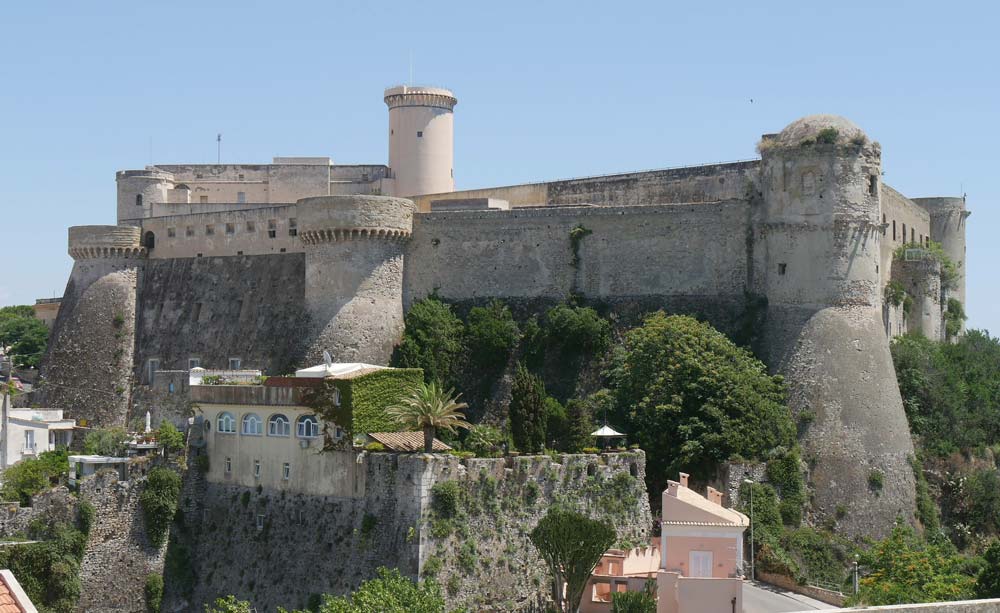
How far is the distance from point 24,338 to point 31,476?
39.7m

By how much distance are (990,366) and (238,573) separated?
111 feet

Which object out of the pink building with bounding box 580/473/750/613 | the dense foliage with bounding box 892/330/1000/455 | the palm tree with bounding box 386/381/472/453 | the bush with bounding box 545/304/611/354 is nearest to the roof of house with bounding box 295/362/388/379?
the palm tree with bounding box 386/381/472/453

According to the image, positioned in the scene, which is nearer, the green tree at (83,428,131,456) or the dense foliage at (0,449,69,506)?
the dense foliage at (0,449,69,506)

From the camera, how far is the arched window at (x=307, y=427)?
42.3 m

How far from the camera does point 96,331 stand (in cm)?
6419

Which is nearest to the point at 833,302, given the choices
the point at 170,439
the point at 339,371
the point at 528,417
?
the point at 528,417

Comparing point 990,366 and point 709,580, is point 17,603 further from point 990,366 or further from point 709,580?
point 990,366

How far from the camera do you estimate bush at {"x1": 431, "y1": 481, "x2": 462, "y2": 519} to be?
3888cm

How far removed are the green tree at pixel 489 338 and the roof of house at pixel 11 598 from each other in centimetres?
3411

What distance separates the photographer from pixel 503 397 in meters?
56.6

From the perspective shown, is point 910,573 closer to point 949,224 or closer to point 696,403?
point 696,403

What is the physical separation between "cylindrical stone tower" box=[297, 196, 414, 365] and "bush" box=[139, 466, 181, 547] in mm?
11090

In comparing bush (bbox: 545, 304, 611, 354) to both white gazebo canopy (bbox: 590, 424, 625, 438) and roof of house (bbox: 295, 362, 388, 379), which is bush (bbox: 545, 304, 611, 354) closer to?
white gazebo canopy (bbox: 590, 424, 625, 438)

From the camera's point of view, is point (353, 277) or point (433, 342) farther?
point (353, 277)
